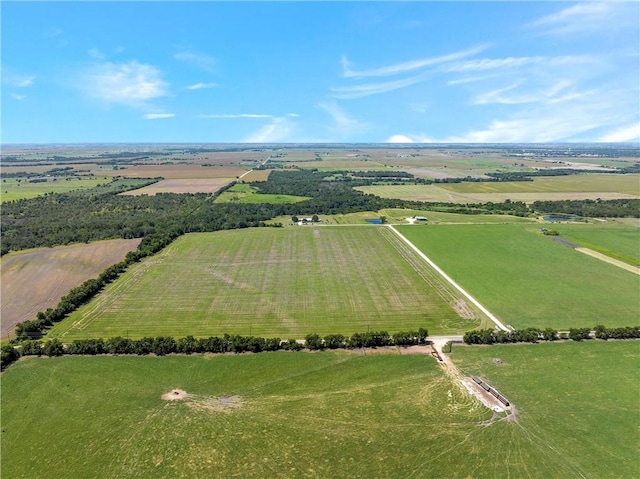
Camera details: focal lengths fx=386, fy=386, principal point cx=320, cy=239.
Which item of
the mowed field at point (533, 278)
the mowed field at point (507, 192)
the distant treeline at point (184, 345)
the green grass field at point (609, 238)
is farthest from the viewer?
the mowed field at point (507, 192)

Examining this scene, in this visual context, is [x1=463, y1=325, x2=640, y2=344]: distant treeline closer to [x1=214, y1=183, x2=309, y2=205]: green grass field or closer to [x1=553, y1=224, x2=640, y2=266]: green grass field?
[x1=553, y1=224, x2=640, y2=266]: green grass field

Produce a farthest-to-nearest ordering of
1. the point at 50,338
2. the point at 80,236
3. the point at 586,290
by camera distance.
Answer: the point at 80,236 < the point at 586,290 < the point at 50,338

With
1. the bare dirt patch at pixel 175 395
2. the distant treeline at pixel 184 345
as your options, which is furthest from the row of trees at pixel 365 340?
the bare dirt patch at pixel 175 395

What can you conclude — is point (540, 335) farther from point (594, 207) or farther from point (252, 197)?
point (252, 197)

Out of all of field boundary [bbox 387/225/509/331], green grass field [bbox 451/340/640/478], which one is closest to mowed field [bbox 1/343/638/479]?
green grass field [bbox 451/340/640/478]

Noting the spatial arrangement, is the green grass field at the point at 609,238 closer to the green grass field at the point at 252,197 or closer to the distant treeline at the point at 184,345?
the distant treeline at the point at 184,345

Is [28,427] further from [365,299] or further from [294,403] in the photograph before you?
[365,299]

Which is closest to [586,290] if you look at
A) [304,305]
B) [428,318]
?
[428,318]

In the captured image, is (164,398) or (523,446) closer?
(523,446)
